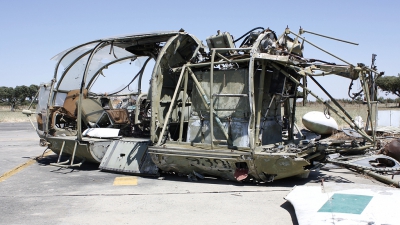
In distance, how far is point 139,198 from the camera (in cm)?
724

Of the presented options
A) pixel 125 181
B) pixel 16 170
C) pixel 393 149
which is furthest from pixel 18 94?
pixel 393 149

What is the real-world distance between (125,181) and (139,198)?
1696 millimetres

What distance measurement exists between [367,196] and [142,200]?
379 centimetres

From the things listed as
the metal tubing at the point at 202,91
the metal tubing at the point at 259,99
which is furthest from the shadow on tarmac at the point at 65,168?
the metal tubing at the point at 259,99

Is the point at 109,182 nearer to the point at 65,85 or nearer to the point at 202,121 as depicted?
the point at 202,121

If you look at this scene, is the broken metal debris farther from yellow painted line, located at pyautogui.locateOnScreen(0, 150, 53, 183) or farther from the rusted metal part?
yellow painted line, located at pyautogui.locateOnScreen(0, 150, 53, 183)

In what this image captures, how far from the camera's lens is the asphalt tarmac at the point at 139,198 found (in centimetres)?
598

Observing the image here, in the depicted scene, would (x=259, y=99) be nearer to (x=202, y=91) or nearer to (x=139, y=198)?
(x=202, y=91)

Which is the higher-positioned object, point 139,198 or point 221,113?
point 221,113

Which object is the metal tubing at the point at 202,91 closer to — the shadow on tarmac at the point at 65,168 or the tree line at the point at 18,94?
the shadow on tarmac at the point at 65,168

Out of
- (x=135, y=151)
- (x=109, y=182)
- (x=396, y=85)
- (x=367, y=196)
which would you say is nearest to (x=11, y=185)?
(x=109, y=182)

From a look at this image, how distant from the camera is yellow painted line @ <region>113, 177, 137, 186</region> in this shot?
8.62 m

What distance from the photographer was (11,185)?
8617 millimetres

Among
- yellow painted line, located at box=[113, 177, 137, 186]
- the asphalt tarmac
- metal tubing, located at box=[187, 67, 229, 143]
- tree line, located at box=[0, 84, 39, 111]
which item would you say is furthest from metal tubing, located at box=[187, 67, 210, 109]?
tree line, located at box=[0, 84, 39, 111]
